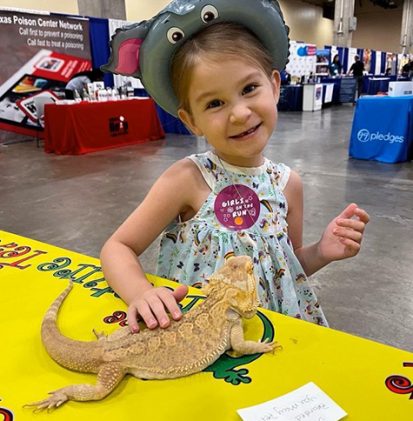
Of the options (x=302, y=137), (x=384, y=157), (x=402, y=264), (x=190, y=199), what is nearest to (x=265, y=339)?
(x=190, y=199)

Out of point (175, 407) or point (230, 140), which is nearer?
point (175, 407)

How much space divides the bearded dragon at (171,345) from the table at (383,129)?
621 cm

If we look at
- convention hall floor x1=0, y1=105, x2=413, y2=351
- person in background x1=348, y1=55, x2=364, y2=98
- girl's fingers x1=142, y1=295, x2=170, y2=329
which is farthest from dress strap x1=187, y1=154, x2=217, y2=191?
person in background x1=348, y1=55, x2=364, y2=98

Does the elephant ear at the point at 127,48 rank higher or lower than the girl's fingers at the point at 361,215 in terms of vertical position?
higher

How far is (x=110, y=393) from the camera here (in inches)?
28.5

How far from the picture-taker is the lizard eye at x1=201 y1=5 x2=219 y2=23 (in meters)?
0.99

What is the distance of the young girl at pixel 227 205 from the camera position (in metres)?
1.03

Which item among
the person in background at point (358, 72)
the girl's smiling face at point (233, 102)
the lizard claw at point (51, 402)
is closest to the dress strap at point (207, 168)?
the girl's smiling face at point (233, 102)

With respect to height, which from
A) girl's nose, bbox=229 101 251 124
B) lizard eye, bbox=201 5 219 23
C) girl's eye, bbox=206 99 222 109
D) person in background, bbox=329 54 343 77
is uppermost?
person in background, bbox=329 54 343 77

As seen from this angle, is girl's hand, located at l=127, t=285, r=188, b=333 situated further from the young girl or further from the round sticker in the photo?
the round sticker

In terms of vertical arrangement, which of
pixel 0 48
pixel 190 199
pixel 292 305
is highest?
pixel 0 48

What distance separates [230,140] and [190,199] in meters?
0.23

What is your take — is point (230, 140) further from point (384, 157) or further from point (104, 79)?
point (104, 79)

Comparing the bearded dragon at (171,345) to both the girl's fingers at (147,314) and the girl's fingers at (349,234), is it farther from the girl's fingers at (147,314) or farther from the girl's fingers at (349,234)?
the girl's fingers at (349,234)
